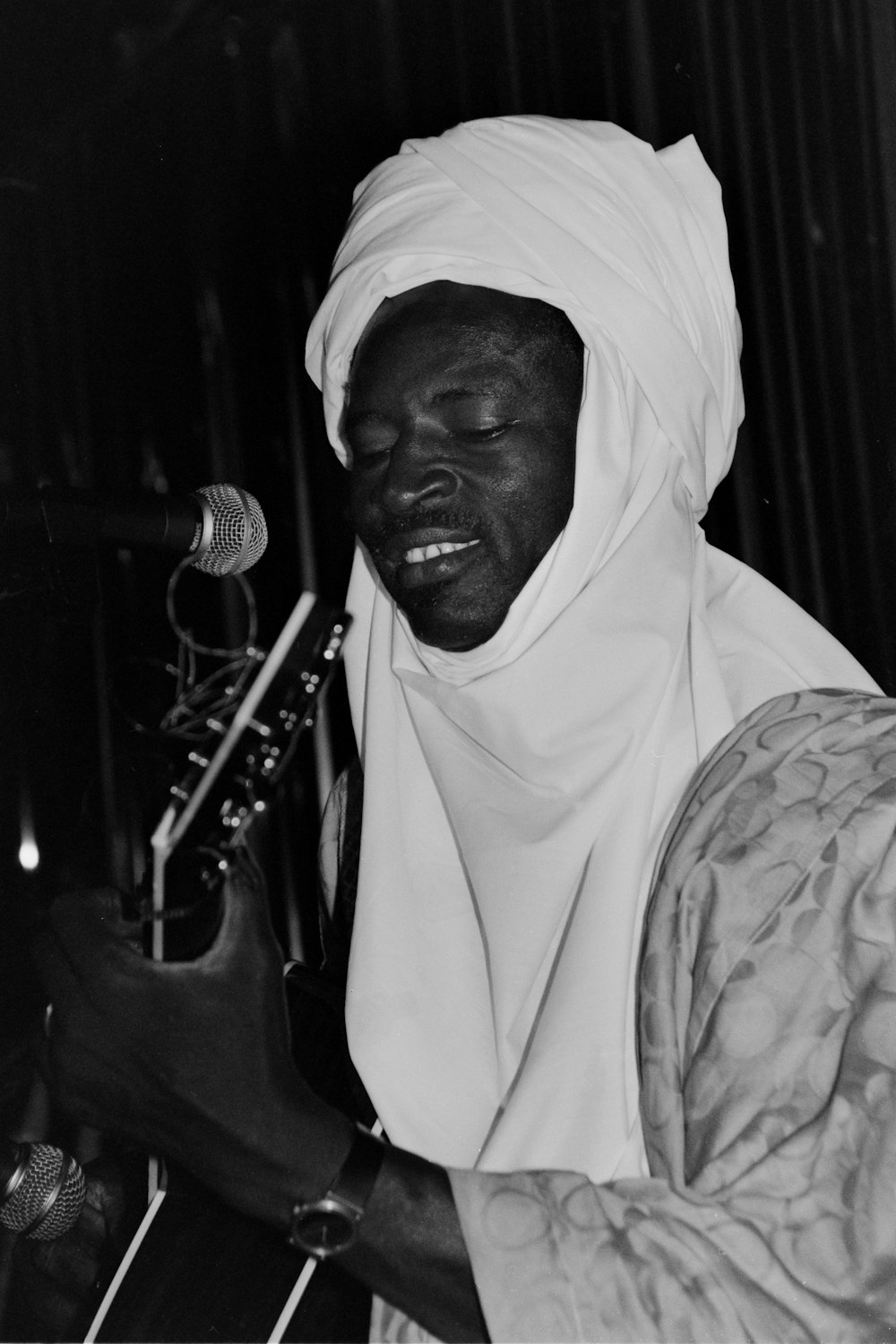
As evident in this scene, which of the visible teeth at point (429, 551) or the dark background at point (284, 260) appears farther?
the dark background at point (284, 260)

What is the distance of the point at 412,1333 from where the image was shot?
97cm

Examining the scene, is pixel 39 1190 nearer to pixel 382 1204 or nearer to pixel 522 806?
pixel 382 1204

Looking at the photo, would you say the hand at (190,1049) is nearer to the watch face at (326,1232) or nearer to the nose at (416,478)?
the watch face at (326,1232)

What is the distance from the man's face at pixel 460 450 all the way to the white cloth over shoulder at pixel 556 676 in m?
0.03

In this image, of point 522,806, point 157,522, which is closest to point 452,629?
point 522,806

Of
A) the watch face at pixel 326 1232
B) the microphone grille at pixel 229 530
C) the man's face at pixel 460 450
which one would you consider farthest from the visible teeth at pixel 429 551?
the watch face at pixel 326 1232

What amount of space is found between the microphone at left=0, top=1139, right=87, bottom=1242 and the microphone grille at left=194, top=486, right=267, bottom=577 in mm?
514

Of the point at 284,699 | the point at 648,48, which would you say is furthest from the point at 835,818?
the point at 648,48

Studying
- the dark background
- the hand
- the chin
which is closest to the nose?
the chin

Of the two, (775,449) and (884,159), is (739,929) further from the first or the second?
(884,159)

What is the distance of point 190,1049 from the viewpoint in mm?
786

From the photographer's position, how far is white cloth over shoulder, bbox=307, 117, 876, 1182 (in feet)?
3.67

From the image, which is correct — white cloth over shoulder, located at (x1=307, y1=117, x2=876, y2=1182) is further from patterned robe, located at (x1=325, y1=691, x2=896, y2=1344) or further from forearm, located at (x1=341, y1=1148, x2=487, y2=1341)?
forearm, located at (x1=341, y1=1148, x2=487, y2=1341)

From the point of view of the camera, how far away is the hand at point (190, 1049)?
783 millimetres
